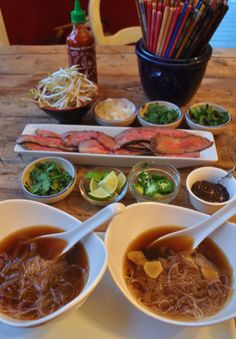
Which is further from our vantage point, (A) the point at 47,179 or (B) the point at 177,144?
(B) the point at 177,144

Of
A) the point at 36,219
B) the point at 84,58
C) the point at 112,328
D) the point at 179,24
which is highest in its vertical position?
the point at 179,24

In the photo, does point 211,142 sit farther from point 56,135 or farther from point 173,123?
point 56,135

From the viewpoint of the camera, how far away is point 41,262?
82 centimetres

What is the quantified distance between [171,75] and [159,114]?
0.17 metres

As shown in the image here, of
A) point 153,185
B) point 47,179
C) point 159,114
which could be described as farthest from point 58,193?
point 159,114

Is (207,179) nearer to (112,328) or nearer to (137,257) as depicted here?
(137,257)

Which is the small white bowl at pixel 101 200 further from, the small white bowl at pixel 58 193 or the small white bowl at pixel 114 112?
the small white bowl at pixel 114 112

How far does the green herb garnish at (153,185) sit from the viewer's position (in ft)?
3.41

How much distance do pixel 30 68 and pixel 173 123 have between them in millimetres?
923

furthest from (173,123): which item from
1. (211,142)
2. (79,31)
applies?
(79,31)

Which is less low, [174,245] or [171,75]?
[171,75]

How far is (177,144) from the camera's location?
118 centimetres

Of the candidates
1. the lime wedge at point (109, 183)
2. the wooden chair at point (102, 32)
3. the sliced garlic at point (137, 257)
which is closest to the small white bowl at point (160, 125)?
the lime wedge at point (109, 183)

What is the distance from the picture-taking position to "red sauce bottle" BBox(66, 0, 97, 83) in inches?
52.0
